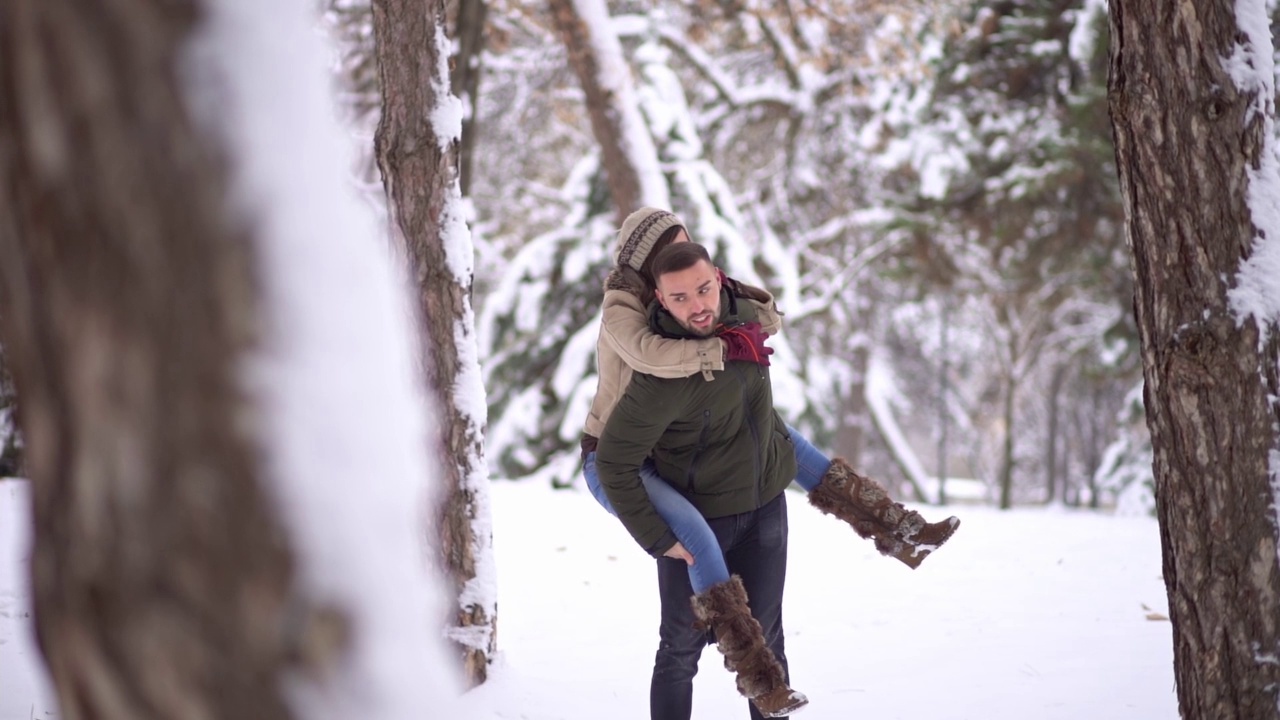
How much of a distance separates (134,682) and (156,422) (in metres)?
0.25

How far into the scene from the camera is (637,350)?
2727 millimetres

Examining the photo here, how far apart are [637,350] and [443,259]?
3.95 feet

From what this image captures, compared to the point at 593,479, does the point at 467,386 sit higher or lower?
higher

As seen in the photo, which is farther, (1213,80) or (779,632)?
(779,632)

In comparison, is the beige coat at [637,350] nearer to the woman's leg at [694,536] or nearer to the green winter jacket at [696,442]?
the green winter jacket at [696,442]

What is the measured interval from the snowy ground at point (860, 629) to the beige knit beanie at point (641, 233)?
1.33 metres

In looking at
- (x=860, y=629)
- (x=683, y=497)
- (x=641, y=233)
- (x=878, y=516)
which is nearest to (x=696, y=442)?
(x=683, y=497)

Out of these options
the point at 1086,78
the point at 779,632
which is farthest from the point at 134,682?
the point at 1086,78

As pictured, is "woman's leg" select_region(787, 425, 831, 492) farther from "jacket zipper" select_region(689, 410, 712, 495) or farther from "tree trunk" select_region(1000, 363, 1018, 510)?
"tree trunk" select_region(1000, 363, 1018, 510)

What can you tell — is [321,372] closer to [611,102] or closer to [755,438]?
[755,438]

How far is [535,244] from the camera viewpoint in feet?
34.1

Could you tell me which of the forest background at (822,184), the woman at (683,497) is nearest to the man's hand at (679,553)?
the woman at (683,497)

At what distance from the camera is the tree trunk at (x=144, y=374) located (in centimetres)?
97

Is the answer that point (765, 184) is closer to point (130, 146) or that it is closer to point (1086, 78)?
point (1086, 78)
